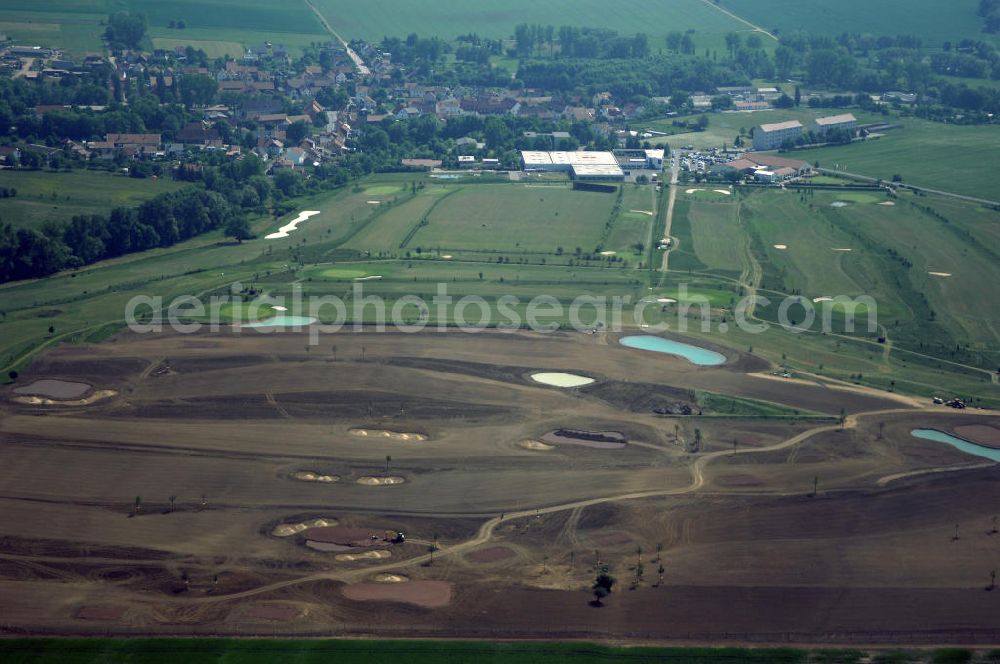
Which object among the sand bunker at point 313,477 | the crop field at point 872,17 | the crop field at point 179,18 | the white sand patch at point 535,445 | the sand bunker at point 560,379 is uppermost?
the crop field at point 872,17

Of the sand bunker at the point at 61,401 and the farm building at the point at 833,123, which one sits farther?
the farm building at the point at 833,123

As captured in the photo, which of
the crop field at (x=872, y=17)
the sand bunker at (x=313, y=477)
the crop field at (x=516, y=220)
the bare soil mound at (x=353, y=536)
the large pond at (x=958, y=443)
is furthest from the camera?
the crop field at (x=872, y=17)

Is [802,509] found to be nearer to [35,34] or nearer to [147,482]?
[147,482]

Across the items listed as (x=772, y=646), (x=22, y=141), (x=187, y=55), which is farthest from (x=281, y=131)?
(x=772, y=646)

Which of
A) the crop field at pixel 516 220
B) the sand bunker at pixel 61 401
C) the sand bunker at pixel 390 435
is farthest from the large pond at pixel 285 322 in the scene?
the crop field at pixel 516 220

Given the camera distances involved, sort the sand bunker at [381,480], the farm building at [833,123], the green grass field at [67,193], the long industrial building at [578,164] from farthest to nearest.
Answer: the farm building at [833,123] → the long industrial building at [578,164] → the green grass field at [67,193] → the sand bunker at [381,480]

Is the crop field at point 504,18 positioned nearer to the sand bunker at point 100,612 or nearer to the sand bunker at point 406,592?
the sand bunker at point 406,592

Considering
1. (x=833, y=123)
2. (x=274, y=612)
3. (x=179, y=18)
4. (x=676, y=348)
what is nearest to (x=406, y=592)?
(x=274, y=612)

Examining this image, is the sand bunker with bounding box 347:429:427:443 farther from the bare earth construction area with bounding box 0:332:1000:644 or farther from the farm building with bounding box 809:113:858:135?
the farm building with bounding box 809:113:858:135
